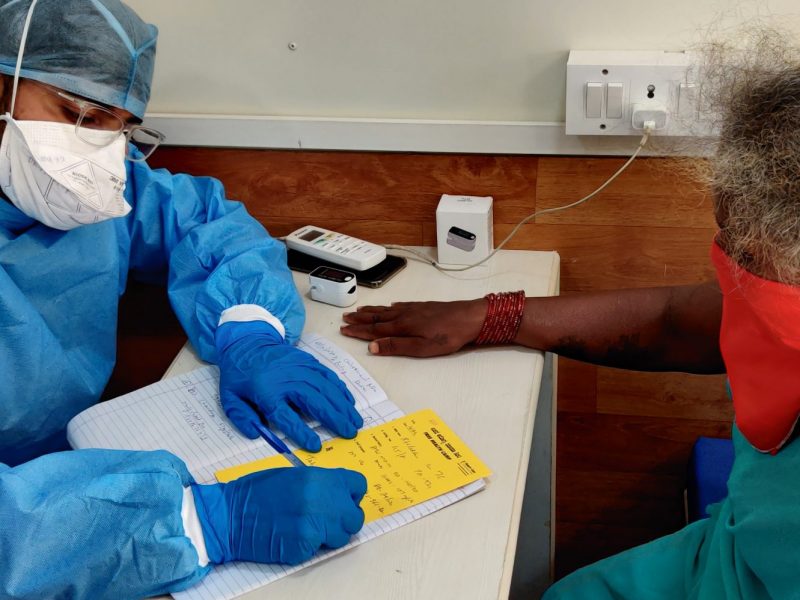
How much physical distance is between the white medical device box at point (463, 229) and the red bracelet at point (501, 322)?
0.23 m

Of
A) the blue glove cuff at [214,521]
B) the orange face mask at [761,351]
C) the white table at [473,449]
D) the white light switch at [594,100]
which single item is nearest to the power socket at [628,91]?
the white light switch at [594,100]

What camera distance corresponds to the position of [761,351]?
81 cm

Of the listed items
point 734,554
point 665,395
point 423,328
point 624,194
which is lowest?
point 665,395

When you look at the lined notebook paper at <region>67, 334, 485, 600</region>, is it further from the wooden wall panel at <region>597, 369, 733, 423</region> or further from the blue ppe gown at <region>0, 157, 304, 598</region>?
the wooden wall panel at <region>597, 369, 733, 423</region>

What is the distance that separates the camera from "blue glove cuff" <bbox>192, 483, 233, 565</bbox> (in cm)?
88

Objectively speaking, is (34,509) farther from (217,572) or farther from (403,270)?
(403,270)

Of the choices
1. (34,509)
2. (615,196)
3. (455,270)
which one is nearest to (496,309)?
(455,270)

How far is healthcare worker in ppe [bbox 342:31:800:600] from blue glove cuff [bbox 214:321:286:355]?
0.47 feet

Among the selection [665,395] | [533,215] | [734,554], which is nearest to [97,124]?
[533,215]

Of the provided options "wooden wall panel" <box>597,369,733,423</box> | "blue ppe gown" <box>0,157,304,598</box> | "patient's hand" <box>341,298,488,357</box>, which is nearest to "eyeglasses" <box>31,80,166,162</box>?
"blue ppe gown" <box>0,157,304,598</box>

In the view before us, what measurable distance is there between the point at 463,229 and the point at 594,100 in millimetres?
296

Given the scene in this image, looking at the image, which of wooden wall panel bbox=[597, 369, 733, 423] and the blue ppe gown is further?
wooden wall panel bbox=[597, 369, 733, 423]

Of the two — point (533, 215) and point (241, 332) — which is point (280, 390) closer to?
point (241, 332)

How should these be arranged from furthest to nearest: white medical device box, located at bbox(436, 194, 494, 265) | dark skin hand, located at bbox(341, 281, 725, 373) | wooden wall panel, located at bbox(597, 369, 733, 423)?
wooden wall panel, located at bbox(597, 369, 733, 423), white medical device box, located at bbox(436, 194, 494, 265), dark skin hand, located at bbox(341, 281, 725, 373)
